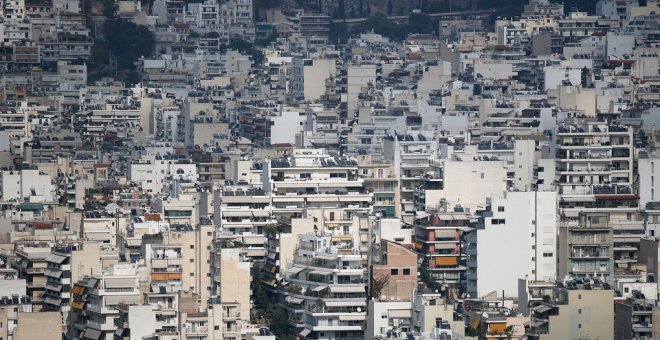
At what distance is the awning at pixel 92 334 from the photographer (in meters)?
58.4

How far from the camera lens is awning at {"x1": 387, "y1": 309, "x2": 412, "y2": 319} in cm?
5853

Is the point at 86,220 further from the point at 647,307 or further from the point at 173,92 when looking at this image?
the point at 173,92

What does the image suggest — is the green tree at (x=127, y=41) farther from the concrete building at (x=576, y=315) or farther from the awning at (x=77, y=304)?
the concrete building at (x=576, y=315)

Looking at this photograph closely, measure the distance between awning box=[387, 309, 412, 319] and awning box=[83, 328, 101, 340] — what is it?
5194mm

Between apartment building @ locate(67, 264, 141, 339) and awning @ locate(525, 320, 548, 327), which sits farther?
apartment building @ locate(67, 264, 141, 339)

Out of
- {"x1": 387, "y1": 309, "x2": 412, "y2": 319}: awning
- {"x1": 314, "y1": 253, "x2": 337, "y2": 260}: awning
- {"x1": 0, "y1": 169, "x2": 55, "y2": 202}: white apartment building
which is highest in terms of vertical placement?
{"x1": 0, "y1": 169, "x2": 55, "y2": 202}: white apartment building

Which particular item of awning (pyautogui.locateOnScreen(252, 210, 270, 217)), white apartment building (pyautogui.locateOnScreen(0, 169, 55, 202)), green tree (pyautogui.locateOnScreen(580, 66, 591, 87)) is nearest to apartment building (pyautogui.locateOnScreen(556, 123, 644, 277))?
awning (pyautogui.locateOnScreen(252, 210, 270, 217))

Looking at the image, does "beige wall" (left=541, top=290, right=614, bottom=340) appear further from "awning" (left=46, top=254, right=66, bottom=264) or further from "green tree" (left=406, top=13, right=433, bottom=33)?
"green tree" (left=406, top=13, right=433, bottom=33)

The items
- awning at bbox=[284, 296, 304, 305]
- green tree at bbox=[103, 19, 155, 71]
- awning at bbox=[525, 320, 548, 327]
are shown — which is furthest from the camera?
green tree at bbox=[103, 19, 155, 71]

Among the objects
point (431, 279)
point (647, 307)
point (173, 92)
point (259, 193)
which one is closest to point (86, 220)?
point (259, 193)

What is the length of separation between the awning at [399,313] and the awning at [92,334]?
519 centimetres

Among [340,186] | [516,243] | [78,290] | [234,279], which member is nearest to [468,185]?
[340,186]

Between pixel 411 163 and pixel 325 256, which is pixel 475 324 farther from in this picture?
pixel 411 163

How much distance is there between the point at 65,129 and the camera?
99312 millimetres
